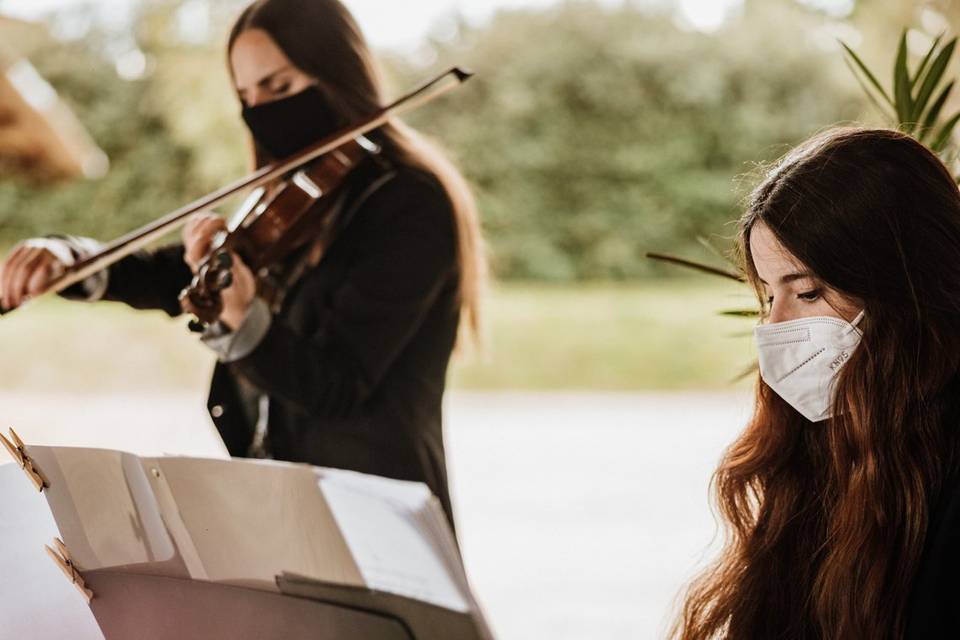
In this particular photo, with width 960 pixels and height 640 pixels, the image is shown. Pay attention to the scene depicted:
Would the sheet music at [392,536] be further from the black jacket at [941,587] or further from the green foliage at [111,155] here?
the green foliage at [111,155]

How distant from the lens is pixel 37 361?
23.1ft

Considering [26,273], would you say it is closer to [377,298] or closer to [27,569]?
[377,298]

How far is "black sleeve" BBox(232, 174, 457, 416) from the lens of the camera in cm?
150

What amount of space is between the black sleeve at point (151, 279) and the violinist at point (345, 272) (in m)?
0.04

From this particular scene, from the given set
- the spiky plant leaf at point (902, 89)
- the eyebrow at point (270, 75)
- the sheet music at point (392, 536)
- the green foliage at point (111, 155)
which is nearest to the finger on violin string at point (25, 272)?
the eyebrow at point (270, 75)

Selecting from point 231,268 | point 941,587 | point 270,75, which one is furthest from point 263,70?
point 941,587

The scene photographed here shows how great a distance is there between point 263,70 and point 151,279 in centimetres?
39

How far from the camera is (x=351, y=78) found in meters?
1.62

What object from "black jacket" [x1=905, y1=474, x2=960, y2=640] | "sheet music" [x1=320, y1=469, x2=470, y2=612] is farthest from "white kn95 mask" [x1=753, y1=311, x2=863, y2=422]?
"sheet music" [x1=320, y1=469, x2=470, y2=612]

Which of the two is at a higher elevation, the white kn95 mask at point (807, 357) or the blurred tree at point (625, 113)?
the blurred tree at point (625, 113)

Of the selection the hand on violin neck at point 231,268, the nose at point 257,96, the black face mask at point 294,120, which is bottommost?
the hand on violin neck at point 231,268

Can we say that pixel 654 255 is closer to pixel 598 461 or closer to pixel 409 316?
pixel 409 316

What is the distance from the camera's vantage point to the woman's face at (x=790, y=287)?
0.98m

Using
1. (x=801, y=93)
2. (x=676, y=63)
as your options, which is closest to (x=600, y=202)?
(x=676, y=63)
